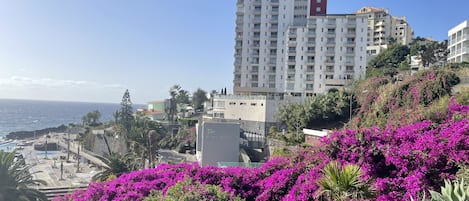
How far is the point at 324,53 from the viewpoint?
165 ft

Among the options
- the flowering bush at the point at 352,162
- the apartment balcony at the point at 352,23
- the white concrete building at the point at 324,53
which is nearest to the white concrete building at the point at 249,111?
the white concrete building at the point at 324,53

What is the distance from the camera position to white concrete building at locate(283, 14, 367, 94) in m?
49.6

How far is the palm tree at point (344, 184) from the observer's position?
6465mm

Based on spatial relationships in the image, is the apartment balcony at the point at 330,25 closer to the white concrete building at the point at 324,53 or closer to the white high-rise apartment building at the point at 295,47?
the white concrete building at the point at 324,53

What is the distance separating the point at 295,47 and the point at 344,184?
151 feet

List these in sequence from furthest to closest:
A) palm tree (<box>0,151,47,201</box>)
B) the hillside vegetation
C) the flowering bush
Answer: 1. palm tree (<box>0,151,47,201</box>)
2. the flowering bush
3. the hillside vegetation

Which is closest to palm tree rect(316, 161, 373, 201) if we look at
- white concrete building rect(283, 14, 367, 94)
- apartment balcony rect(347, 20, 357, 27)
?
white concrete building rect(283, 14, 367, 94)

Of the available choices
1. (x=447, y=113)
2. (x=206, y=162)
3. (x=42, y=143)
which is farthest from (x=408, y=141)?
(x=42, y=143)

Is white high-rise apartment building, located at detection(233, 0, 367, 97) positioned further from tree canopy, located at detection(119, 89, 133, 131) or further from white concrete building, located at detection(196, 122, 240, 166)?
white concrete building, located at detection(196, 122, 240, 166)

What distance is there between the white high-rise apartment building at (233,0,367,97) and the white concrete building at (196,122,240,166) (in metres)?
26.9

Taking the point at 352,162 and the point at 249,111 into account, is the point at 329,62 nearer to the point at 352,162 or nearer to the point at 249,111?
the point at 249,111

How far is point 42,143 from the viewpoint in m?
67.9

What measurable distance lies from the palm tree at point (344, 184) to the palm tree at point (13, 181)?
1435 cm

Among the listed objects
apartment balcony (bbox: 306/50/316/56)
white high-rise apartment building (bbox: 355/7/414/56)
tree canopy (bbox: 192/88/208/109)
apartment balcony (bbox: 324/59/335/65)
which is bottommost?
tree canopy (bbox: 192/88/208/109)
